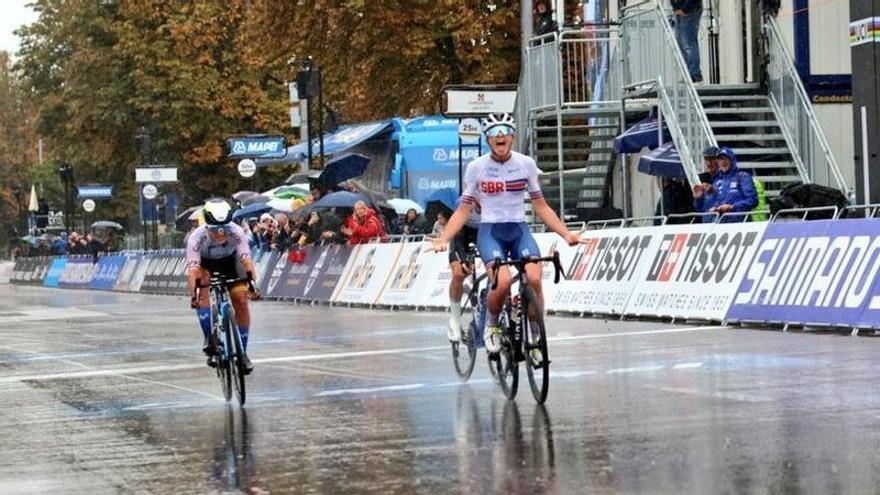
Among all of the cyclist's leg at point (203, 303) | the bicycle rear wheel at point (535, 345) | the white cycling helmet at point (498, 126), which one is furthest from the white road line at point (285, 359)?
the bicycle rear wheel at point (535, 345)

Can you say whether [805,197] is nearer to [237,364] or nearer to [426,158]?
[237,364]

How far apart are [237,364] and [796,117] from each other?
14.2 meters

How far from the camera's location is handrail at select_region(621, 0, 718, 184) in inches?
997

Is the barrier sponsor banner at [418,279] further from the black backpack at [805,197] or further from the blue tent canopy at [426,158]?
the blue tent canopy at [426,158]

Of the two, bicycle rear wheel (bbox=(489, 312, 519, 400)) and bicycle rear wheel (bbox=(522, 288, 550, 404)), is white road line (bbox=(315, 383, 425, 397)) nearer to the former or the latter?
bicycle rear wheel (bbox=(489, 312, 519, 400))

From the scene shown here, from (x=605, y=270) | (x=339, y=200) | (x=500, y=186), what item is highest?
(x=500, y=186)

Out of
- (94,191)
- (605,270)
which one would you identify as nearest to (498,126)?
(605,270)

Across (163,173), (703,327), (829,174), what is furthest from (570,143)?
(163,173)

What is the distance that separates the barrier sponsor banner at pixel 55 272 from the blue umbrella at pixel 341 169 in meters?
26.9

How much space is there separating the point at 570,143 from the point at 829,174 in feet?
30.9

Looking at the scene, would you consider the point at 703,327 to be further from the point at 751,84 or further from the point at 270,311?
the point at 270,311

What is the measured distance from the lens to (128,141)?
68.4m

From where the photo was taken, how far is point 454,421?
449 inches

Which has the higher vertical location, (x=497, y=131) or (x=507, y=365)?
(x=497, y=131)
